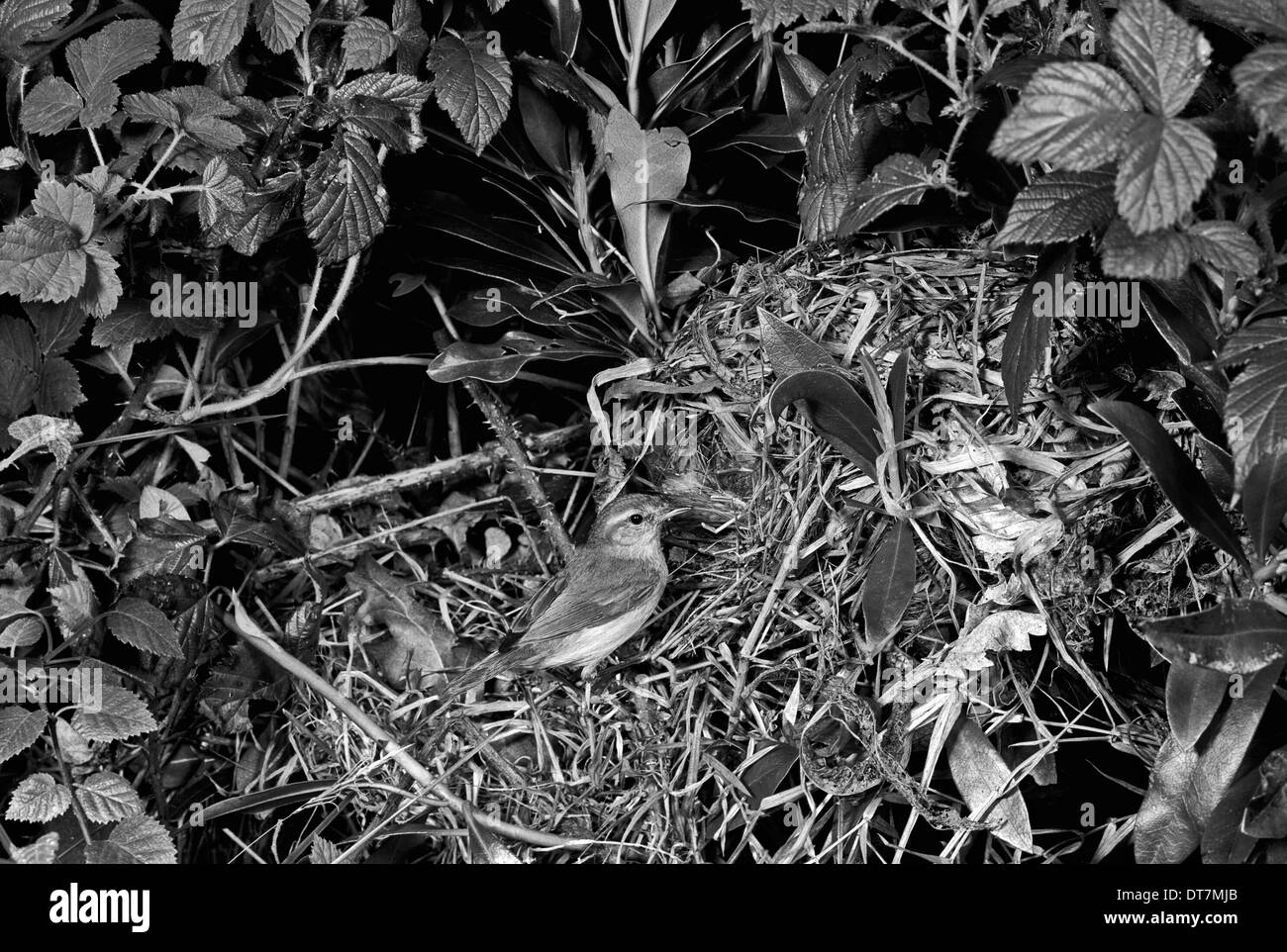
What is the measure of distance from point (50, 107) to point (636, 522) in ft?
3.74

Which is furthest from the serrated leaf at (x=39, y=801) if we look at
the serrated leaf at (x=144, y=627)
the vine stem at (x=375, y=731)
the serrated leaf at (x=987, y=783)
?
the serrated leaf at (x=987, y=783)

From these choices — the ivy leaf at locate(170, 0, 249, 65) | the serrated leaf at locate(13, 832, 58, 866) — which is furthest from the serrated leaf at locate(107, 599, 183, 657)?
the ivy leaf at locate(170, 0, 249, 65)

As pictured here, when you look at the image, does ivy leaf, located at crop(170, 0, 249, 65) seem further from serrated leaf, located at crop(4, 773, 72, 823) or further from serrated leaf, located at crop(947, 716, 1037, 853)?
serrated leaf, located at crop(947, 716, 1037, 853)

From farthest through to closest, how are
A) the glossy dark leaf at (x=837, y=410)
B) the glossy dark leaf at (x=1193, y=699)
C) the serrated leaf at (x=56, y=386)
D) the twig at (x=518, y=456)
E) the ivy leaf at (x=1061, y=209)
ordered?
1. the twig at (x=518, y=456)
2. the serrated leaf at (x=56, y=386)
3. the glossy dark leaf at (x=837, y=410)
4. the glossy dark leaf at (x=1193, y=699)
5. the ivy leaf at (x=1061, y=209)

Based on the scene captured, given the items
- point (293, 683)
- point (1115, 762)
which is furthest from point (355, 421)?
point (1115, 762)

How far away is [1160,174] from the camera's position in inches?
47.4

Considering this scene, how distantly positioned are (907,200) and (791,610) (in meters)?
0.66

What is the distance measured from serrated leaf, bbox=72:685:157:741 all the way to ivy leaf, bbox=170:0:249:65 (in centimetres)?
94

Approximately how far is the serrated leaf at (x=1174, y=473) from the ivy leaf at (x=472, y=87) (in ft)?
3.09

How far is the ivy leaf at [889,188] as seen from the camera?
5.32 feet

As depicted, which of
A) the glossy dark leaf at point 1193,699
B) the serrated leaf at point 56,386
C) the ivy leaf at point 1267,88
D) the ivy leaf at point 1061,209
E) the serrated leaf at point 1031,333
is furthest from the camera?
the serrated leaf at point 56,386

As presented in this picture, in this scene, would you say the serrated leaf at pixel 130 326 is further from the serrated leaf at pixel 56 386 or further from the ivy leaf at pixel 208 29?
the ivy leaf at pixel 208 29

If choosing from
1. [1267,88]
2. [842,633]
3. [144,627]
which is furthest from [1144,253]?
[144,627]

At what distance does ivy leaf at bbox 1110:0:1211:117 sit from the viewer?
48.8 inches
